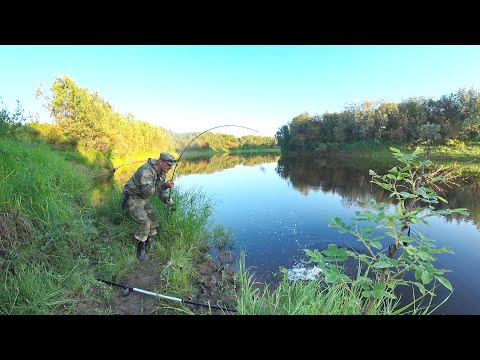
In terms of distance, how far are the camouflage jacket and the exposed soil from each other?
4.14 ft

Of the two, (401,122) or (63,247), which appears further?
(401,122)

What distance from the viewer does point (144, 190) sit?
4262 mm

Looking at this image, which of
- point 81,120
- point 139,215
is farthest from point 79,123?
point 139,215

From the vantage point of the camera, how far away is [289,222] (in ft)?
30.3

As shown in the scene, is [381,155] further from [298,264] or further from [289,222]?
[298,264]

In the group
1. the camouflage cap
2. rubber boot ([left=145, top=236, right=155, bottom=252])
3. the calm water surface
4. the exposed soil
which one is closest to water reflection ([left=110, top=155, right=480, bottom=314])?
the calm water surface

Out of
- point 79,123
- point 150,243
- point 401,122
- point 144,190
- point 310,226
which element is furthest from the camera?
point 401,122

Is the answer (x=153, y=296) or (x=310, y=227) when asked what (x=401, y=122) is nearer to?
(x=310, y=227)

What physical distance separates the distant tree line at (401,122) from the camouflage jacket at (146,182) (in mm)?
28666

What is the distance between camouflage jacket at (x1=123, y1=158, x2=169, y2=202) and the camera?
14.0 feet

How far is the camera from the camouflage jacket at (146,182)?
14.0 ft

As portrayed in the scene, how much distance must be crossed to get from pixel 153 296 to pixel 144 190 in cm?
184
